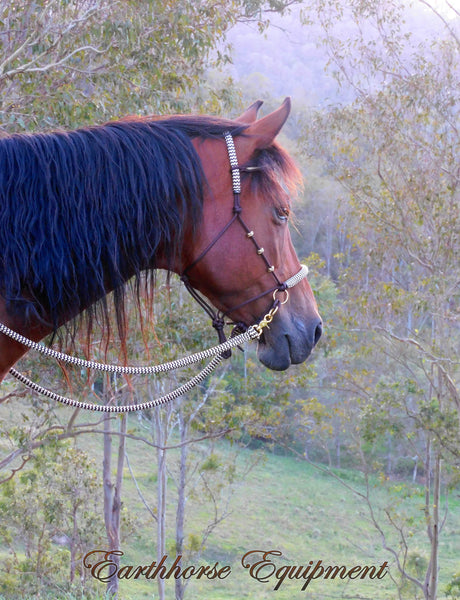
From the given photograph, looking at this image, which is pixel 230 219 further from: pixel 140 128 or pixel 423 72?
pixel 423 72

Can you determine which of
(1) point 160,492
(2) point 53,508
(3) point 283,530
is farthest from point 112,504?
(3) point 283,530

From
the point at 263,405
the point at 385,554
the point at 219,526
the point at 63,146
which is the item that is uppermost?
the point at 63,146

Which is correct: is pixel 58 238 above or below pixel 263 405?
above

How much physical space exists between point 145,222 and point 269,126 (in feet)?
1.63

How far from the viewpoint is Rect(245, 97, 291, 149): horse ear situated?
196 cm

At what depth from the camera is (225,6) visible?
7.95 metres

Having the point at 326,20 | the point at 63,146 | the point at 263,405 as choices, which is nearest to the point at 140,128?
the point at 63,146

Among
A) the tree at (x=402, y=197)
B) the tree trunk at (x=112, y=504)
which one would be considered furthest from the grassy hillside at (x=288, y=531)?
the tree at (x=402, y=197)

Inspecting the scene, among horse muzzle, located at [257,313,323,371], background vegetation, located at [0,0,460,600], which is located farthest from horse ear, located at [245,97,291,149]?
background vegetation, located at [0,0,460,600]

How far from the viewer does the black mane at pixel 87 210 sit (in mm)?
1771

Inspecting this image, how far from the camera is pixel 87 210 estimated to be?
1840 millimetres

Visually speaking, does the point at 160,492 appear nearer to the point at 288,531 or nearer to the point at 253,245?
the point at 288,531

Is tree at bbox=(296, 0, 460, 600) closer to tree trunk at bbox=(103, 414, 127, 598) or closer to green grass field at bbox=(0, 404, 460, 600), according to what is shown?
green grass field at bbox=(0, 404, 460, 600)

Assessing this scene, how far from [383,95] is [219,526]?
12.5 metres
